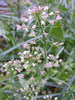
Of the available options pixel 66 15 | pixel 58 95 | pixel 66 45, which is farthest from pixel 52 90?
pixel 66 15

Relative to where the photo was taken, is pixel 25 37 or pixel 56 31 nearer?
pixel 56 31

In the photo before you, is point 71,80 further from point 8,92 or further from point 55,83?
point 8,92

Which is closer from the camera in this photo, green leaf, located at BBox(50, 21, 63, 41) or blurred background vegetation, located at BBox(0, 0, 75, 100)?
green leaf, located at BBox(50, 21, 63, 41)

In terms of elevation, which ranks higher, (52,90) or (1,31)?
(1,31)

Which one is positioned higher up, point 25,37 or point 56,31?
point 56,31

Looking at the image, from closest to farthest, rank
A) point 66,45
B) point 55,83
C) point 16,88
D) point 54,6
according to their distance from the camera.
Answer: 1. point 16,88
2. point 55,83
3. point 66,45
4. point 54,6

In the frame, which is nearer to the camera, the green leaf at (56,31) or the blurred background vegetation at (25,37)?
the green leaf at (56,31)

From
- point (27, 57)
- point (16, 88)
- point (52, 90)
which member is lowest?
point (52, 90)

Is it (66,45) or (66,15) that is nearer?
(66,45)

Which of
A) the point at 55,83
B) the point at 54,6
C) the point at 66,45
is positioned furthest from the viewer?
the point at 54,6

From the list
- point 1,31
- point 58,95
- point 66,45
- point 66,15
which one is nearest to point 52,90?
point 58,95
